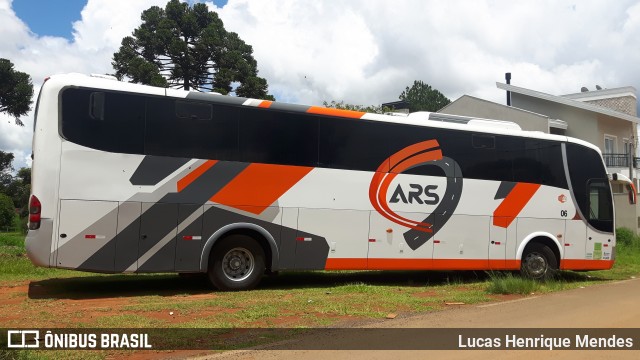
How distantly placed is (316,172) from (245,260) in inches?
82.8

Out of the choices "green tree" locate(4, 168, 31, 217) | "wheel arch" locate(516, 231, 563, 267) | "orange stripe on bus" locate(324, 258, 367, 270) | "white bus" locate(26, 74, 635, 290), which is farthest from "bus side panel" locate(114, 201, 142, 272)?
"green tree" locate(4, 168, 31, 217)

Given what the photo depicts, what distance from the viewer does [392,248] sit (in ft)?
38.1

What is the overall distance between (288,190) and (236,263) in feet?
5.35

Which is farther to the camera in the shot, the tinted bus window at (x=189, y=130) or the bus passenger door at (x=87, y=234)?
the tinted bus window at (x=189, y=130)

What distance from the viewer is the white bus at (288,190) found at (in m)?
9.24

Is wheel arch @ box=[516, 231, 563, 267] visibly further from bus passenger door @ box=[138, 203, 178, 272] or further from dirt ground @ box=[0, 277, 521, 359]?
bus passenger door @ box=[138, 203, 178, 272]

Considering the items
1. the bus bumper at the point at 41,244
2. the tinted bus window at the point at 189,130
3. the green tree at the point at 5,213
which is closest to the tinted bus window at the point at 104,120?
the tinted bus window at the point at 189,130

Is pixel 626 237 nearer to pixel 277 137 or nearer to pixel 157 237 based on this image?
pixel 277 137

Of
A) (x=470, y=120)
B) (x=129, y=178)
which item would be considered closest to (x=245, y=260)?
(x=129, y=178)

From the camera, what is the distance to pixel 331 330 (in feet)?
23.3

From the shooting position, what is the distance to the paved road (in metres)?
5.96

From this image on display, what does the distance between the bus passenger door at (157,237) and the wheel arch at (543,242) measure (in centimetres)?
761

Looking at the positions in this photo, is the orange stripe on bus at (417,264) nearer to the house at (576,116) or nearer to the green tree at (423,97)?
the house at (576,116)

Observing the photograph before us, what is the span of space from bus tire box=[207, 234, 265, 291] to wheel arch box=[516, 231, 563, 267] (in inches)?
238
